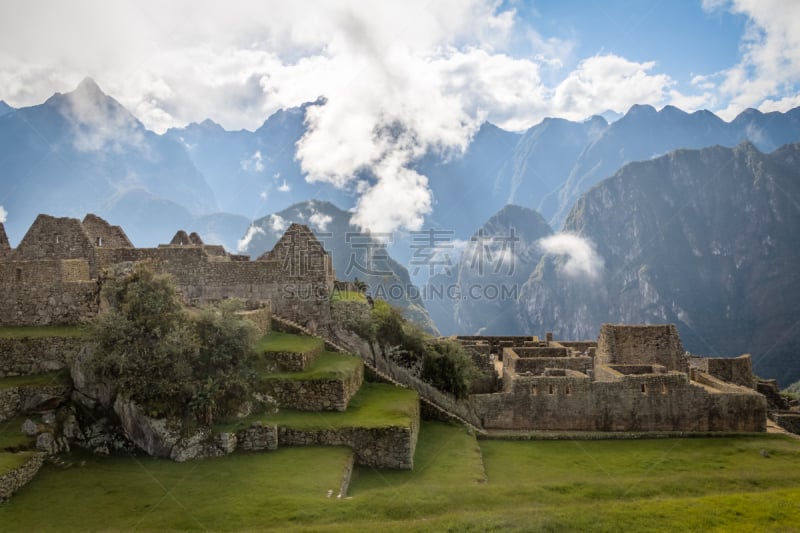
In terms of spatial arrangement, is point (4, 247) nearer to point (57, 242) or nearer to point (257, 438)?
point (57, 242)

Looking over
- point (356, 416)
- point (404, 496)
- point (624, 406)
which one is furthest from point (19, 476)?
point (624, 406)

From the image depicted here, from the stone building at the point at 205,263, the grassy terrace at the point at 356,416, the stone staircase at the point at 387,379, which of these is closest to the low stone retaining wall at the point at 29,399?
the grassy terrace at the point at 356,416

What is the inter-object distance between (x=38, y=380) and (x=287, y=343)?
26.3 ft

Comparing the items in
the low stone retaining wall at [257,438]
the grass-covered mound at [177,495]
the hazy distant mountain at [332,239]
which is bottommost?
the grass-covered mound at [177,495]

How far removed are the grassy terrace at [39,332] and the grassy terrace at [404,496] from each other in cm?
454

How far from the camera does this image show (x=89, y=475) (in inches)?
509

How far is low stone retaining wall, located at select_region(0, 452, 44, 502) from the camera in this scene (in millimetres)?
11336

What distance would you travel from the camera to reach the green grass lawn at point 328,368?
17.7 m

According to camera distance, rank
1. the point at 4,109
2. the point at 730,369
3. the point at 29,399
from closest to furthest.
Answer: the point at 29,399
the point at 730,369
the point at 4,109

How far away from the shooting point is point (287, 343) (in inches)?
808

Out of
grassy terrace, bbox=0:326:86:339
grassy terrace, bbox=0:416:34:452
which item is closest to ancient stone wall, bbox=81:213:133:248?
grassy terrace, bbox=0:326:86:339

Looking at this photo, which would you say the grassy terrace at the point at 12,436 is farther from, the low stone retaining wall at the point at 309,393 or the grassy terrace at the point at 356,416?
the low stone retaining wall at the point at 309,393

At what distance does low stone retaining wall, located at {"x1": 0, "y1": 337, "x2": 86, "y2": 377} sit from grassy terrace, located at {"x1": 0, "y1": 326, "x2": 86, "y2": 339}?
0.56ft

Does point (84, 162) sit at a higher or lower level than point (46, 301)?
higher
